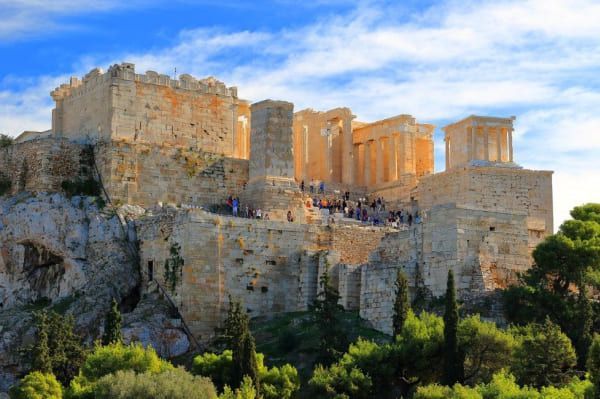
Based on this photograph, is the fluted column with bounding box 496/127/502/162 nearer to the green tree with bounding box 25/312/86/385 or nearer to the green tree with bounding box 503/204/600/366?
the green tree with bounding box 503/204/600/366

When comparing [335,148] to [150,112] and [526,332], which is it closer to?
[150,112]

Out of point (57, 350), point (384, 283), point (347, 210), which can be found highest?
point (347, 210)

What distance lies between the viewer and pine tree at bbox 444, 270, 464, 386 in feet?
157

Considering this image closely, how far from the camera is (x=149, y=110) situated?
209 ft

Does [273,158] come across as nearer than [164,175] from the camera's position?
No

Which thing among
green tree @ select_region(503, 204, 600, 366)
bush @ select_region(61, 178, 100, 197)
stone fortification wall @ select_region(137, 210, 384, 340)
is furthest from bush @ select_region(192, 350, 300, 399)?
bush @ select_region(61, 178, 100, 197)

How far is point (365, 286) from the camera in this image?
54.7 metres

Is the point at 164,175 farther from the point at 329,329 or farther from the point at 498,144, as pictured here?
the point at 498,144

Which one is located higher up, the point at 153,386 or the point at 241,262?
the point at 241,262

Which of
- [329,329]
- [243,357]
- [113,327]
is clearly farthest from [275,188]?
[243,357]

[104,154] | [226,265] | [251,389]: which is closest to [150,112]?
[104,154]

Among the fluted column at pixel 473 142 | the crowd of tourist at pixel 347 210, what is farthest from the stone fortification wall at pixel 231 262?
the fluted column at pixel 473 142

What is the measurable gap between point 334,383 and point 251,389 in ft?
8.16

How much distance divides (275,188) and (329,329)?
12608mm
